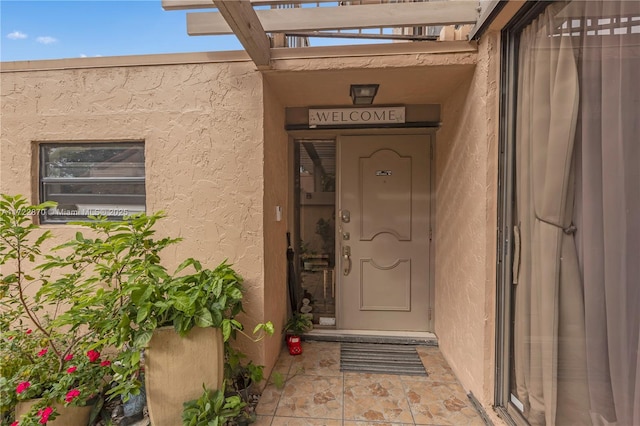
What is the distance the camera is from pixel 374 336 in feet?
7.98

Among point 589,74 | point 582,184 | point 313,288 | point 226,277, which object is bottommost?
point 313,288

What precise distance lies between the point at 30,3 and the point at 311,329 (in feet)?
12.1

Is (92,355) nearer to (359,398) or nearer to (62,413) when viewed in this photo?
(62,413)

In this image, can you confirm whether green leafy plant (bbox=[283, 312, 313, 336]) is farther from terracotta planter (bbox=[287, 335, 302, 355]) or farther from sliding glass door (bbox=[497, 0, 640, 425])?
sliding glass door (bbox=[497, 0, 640, 425])

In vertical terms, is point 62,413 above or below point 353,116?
below

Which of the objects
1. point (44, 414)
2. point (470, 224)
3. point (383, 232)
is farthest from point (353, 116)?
point (44, 414)

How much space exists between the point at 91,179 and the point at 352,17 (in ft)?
7.41

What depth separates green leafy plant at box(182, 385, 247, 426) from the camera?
1362 millimetres

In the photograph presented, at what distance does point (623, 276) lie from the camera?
2.96ft

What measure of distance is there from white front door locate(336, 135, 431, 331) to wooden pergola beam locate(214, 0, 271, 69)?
1111 mm

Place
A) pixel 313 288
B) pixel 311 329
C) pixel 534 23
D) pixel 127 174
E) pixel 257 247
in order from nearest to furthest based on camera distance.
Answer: pixel 534 23 < pixel 257 247 < pixel 127 174 < pixel 311 329 < pixel 313 288

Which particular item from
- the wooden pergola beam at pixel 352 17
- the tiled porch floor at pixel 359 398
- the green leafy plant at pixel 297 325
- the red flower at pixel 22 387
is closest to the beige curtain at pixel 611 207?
the wooden pergola beam at pixel 352 17

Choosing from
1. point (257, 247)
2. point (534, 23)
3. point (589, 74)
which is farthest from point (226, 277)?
point (534, 23)

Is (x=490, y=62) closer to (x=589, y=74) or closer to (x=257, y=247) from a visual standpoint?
(x=589, y=74)
